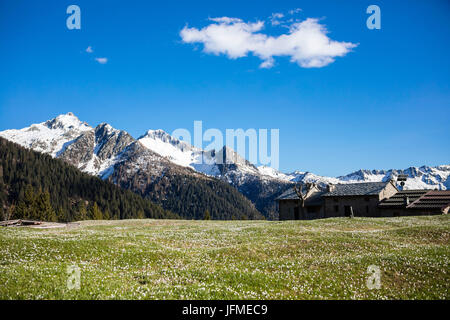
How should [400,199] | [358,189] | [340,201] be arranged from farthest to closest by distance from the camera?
[358,189] → [340,201] → [400,199]

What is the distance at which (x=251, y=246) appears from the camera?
2772 cm

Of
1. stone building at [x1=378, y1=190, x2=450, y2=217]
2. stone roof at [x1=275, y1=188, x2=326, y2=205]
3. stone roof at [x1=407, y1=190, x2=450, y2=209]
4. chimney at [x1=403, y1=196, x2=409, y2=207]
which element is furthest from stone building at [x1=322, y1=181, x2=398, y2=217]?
stone roof at [x1=407, y1=190, x2=450, y2=209]

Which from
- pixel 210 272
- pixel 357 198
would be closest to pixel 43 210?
pixel 357 198

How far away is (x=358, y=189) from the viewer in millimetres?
83188

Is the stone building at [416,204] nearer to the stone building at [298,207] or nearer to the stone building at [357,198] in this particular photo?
the stone building at [357,198]

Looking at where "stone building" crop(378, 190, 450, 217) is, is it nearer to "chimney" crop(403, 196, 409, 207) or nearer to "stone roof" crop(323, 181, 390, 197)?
"chimney" crop(403, 196, 409, 207)

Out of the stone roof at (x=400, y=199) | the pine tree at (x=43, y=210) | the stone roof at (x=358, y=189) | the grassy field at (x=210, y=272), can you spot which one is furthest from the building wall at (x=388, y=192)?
the pine tree at (x=43, y=210)

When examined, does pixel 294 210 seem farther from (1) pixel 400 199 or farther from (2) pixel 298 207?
(1) pixel 400 199

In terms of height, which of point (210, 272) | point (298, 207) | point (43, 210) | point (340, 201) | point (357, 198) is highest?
point (357, 198)

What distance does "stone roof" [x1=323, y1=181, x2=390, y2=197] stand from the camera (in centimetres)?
7939

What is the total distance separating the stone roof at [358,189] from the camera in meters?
79.4
